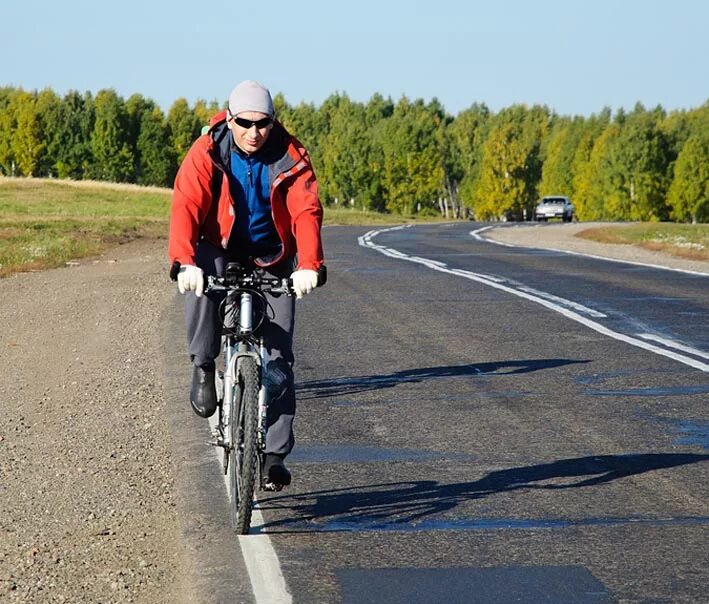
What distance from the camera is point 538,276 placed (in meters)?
22.1

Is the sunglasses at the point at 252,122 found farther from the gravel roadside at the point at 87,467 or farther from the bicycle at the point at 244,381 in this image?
the gravel roadside at the point at 87,467

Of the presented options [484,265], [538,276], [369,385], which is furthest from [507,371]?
[484,265]

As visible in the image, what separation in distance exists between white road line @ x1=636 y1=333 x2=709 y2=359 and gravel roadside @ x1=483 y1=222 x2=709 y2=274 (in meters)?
11.8

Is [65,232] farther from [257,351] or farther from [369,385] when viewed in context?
[257,351]

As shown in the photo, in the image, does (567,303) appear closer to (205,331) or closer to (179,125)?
(205,331)

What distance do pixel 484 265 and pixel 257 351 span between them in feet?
64.5

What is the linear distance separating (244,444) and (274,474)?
1.09ft

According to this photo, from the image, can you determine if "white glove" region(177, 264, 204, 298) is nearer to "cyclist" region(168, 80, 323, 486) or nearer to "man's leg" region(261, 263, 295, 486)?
"cyclist" region(168, 80, 323, 486)

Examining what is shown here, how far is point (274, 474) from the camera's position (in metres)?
6.01

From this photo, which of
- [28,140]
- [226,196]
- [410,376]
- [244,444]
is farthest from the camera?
[28,140]

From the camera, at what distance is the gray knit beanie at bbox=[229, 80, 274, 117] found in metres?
5.90

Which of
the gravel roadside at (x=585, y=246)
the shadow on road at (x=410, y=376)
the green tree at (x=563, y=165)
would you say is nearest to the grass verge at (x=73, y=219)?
the gravel roadside at (x=585, y=246)

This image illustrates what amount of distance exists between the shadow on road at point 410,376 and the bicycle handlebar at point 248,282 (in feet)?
12.8

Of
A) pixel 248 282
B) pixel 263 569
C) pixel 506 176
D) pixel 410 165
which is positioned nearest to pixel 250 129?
pixel 248 282
